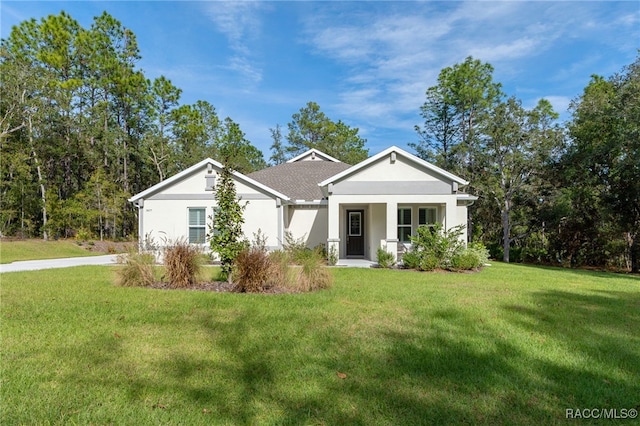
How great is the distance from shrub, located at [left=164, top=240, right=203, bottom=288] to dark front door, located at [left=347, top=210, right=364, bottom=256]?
9.80 meters

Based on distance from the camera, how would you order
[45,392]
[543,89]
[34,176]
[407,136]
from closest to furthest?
[45,392] < [543,89] < [34,176] < [407,136]

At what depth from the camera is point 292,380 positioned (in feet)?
12.2

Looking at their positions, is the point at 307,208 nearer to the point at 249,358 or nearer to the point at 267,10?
the point at 267,10

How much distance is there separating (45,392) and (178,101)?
35054 mm

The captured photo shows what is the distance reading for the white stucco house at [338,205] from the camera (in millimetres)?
14438

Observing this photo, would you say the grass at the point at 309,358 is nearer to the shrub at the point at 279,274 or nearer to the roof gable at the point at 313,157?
the shrub at the point at 279,274

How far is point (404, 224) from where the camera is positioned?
16.0m

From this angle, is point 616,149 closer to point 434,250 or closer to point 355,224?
point 434,250

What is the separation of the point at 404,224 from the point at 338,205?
3.47m

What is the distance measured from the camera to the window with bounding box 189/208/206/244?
615 inches

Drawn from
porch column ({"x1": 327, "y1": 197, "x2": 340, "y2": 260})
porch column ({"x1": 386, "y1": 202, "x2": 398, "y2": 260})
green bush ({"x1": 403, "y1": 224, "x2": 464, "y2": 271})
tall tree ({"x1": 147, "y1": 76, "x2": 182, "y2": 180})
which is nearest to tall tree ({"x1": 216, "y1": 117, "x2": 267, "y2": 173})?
tall tree ({"x1": 147, "y1": 76, "x2": 182, "y2": 180})

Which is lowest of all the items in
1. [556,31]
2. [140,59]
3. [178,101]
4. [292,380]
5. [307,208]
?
[292,380]

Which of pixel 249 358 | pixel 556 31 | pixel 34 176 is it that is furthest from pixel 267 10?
pixel 34 176

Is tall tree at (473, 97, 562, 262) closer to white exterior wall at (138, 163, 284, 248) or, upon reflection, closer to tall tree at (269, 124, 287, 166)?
white exterior wall at (138, 163, 284, 248)
